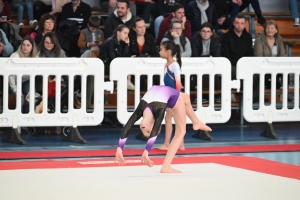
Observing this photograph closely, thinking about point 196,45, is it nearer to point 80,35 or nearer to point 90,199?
point 80,35

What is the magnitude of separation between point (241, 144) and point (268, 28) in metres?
2.73

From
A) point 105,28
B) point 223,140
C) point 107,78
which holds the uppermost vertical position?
point 105,28

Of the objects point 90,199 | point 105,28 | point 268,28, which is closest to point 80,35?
point 105,28

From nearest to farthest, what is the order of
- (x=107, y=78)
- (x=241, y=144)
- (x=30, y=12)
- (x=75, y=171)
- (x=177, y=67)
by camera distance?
1. (x=75, y=171)
2. (x=177, y=67)
3. (x=241, y=144)
4. (x=107, y=78)
5. (x=30, y=12)

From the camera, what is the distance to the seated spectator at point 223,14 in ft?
45.9

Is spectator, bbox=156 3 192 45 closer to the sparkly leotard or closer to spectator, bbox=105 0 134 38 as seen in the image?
spectator, bbox=105 0 134 38

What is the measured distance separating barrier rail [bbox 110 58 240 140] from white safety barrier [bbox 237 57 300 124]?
0.23 m

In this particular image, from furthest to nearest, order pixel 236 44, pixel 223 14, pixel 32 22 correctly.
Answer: pixel 223 14
pixel 32 22
pixel 236 44

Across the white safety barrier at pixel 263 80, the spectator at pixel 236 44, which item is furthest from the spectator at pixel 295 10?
the white safety barrier at pixel 263 80

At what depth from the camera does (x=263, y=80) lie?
34.7ft

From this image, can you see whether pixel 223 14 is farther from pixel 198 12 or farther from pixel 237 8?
pixel 198 12

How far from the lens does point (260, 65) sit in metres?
10.5

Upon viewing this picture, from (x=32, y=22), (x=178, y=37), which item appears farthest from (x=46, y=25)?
(x=178, y=37)

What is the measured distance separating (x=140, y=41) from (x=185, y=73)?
1470mm
